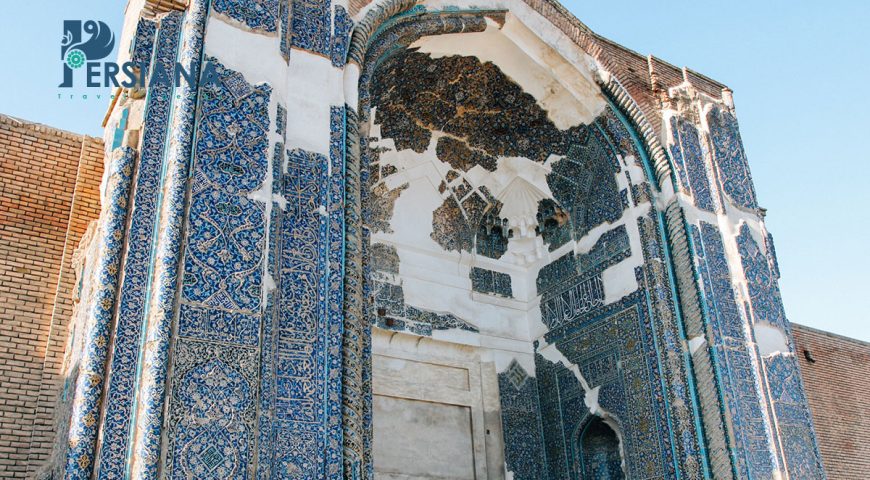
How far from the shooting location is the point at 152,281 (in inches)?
165

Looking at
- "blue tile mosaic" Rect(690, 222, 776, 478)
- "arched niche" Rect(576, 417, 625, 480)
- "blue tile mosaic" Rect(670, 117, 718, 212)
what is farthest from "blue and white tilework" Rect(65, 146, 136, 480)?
"blue tile mosaic" Rect(670, 117, 718, 212)

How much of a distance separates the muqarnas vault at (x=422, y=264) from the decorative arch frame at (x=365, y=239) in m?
0.02

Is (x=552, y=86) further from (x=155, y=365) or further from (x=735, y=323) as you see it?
(x=155, y=365)

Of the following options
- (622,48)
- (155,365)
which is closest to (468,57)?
(622,48)

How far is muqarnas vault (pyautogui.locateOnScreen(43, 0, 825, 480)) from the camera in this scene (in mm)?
4102

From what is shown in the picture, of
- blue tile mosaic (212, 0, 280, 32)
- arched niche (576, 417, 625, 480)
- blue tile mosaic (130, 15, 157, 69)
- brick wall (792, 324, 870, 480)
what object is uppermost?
blue tile mosaic (212, 0, 280, 32)

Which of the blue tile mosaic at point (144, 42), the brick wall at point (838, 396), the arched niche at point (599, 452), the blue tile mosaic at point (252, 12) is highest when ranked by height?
the blue tile mosaic at point (252, 12)

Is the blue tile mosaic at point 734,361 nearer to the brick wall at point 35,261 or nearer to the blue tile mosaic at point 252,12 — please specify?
the blue tile mosaic at point 252,12

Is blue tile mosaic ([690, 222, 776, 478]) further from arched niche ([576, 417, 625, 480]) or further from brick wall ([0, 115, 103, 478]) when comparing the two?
brick wall ([0, 115, 103, 478])

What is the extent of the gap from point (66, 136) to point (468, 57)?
3272mm

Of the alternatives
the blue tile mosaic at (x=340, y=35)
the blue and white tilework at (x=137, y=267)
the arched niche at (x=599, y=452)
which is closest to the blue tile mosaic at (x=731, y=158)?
the arched niche at (x=599, y=452)

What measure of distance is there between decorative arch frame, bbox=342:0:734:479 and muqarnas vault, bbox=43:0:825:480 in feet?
0.07

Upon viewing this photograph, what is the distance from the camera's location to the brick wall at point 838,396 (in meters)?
8.59

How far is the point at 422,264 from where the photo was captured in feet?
25.1
